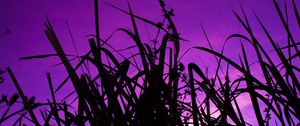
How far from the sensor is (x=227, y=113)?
1085mm

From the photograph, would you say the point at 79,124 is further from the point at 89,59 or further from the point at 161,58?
the point at 161,58

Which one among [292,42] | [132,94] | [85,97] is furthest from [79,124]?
[292,42]

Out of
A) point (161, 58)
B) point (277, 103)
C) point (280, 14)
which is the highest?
point (280, 14)

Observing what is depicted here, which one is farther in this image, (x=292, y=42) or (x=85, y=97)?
(x=292, y=42)

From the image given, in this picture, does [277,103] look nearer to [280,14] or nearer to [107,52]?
[280,14]

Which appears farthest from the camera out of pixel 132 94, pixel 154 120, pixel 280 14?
pixel 280 14

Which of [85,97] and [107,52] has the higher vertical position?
[107,52]

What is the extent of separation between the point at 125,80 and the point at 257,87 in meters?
0.47

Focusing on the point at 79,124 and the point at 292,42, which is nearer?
the point at 79,124

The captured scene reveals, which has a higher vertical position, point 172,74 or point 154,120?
point 172,74

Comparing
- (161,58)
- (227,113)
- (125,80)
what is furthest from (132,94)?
(227,113)

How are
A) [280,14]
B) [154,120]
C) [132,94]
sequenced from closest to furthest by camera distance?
[154,120] < [132,94] < [280,14]

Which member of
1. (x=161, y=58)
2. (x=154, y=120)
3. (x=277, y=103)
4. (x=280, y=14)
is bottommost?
(x=154, y=120)

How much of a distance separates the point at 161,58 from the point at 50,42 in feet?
1.27
